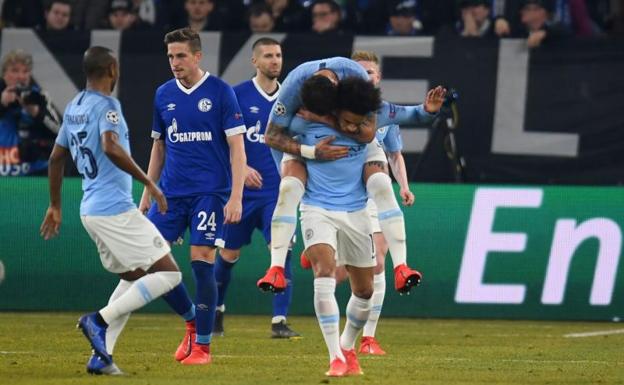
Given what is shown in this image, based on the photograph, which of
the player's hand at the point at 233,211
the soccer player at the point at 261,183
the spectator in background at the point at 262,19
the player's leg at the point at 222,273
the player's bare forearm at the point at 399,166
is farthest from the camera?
the spectator in background at the point at 262,19

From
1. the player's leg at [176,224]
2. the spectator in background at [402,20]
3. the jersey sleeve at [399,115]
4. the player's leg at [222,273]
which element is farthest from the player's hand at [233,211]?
the spectator in background at [402,20]

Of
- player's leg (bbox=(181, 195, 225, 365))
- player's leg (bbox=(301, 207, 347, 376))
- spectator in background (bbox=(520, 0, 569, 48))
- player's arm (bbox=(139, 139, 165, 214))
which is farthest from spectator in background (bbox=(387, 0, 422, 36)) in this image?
player's leg (bbox=(301, 207, 347, 376))

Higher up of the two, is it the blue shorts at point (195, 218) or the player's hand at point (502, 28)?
the player's hand at point (502, 28)

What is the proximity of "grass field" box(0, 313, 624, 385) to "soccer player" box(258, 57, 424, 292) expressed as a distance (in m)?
0.69

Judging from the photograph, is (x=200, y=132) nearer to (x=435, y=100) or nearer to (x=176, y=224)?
(x=176, y=224)

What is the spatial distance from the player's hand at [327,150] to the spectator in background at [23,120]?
7.12 metres

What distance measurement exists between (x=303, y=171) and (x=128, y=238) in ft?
4.06

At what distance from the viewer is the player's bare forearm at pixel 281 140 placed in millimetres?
10250

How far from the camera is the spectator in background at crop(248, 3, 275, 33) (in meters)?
17.8

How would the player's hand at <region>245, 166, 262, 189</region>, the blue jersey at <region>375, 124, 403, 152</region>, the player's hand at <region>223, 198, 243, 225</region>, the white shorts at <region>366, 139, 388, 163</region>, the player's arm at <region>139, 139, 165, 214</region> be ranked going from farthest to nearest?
the player's hand at <region>245, 166, 262, 189</region> < the blue jersey at <region>375, 124, 403, 152</region> < the player's arm at <region>139, 139, 165, 214</region> < the player's hand at <region>223, 198, 243, 225</region> < the white shorts at <region>366, 139, 388, 163</region>

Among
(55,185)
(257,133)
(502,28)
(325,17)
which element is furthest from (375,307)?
(325,17)

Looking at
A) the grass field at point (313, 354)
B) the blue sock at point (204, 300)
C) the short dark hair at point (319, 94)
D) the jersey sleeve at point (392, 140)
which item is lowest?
the grass field at point (313, 354)

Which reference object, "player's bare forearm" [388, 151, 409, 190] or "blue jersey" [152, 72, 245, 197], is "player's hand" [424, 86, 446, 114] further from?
"player's bare forearm" [388, 151, 409, 190]

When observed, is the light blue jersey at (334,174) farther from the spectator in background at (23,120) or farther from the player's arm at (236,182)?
the spectator in background at (23,120)
